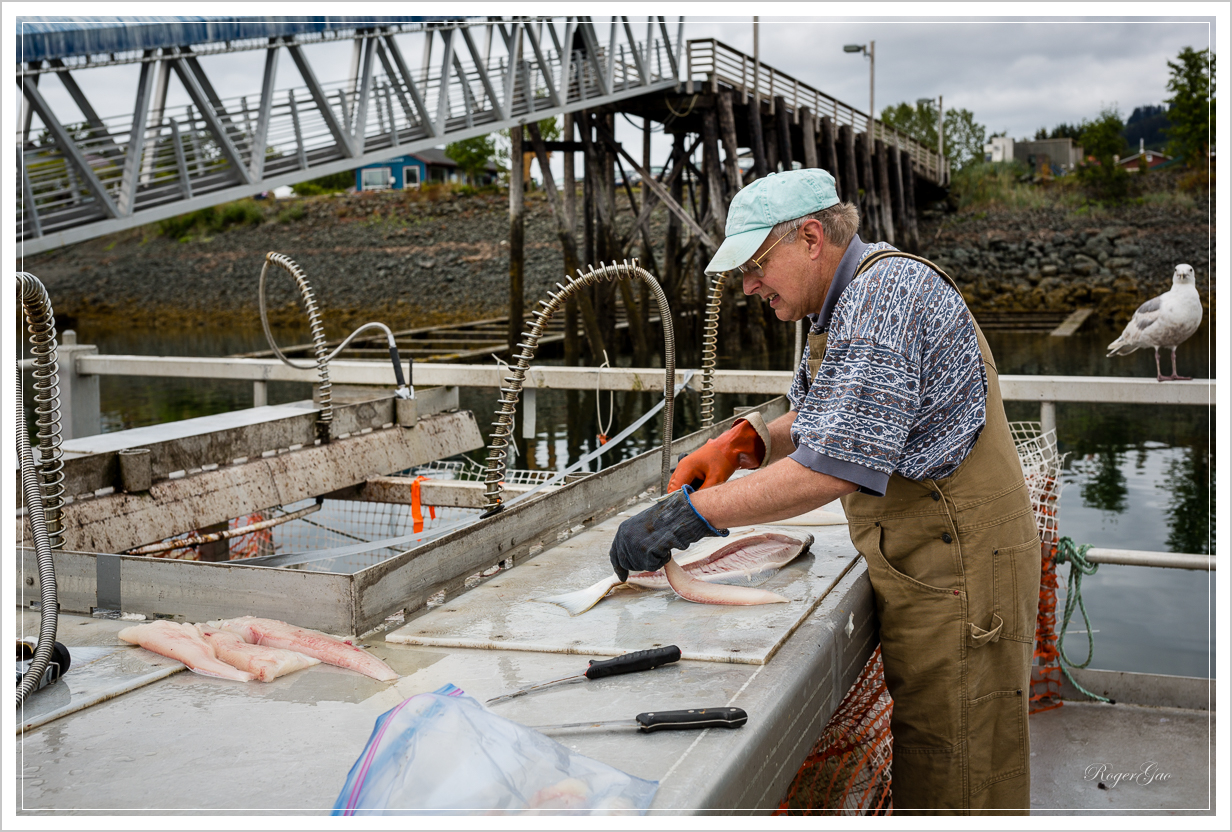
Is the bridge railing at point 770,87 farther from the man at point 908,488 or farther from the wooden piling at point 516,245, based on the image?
the man at point 908,488

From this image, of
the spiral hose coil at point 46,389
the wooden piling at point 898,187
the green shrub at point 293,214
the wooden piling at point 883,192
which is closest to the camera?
the spiral hose coil at point 46,389

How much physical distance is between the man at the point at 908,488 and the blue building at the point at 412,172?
204 ft

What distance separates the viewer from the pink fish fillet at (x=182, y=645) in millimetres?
2277

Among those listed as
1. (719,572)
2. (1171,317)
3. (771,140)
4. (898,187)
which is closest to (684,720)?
(719,572)

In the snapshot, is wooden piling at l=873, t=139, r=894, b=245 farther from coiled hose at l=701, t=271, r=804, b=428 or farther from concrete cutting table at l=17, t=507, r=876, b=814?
concrete cutting table at l=17, t=507, r=876, b=814

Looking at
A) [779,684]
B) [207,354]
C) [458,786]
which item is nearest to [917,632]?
[779,684]

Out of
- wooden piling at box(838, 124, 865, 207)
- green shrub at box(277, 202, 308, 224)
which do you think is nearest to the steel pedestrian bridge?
wooden piling at box(838, 124, 865, 207)

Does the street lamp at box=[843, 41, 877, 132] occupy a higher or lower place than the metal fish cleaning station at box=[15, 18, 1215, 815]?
higher

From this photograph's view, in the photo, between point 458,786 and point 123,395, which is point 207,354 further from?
point 458,786

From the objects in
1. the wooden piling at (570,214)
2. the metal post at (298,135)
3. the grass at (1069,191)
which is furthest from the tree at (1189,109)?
the metal post at (298,135)

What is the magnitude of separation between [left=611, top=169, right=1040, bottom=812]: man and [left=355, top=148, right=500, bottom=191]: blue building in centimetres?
6205

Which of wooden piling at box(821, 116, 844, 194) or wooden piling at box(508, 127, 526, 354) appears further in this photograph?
wooden piling at box(821, 116, 844, 194)

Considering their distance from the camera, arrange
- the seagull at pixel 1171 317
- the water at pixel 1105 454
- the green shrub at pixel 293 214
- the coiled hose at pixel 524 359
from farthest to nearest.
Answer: the green shrub at pixel 293 214, the water at pixel 1105 454, the seagull at pixel 1171 317, the coiled hose at pixel 524 359

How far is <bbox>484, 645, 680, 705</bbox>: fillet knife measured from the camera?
2.15m
